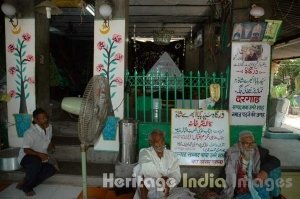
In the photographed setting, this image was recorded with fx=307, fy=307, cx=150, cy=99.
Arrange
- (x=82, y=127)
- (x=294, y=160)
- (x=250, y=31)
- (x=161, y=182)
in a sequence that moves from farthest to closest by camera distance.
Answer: (x=294, y=160) < (x=250, y=31) < (x=161, y=182) < (x=82, y=127)

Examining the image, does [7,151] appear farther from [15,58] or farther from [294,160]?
[294,160]

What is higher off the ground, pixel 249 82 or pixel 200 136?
pixel 249 82

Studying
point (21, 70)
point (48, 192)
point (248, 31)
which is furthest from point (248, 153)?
point (21, 70)

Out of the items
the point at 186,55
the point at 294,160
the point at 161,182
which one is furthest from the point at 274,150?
the point at 186,55

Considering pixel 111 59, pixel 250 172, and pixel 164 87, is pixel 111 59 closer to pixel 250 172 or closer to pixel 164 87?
pixel 164 87

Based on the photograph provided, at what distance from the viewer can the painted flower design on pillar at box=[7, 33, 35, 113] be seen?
19.6ft

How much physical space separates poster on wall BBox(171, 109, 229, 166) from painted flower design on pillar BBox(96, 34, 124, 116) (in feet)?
3.94

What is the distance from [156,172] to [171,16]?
6225 millimetres

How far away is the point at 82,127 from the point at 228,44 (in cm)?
389

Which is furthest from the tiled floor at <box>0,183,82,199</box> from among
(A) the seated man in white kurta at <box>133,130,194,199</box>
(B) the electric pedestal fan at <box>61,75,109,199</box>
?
(B) the electric pedestal fan at <box>61,75,109,199</box>

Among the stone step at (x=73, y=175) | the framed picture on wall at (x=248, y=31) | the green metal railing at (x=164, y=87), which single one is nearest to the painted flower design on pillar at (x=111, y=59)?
the green metal railing at (x=164, y=87)

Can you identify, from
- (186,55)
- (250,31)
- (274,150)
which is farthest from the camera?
(186,55)

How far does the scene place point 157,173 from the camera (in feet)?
13.7

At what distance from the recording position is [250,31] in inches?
209
